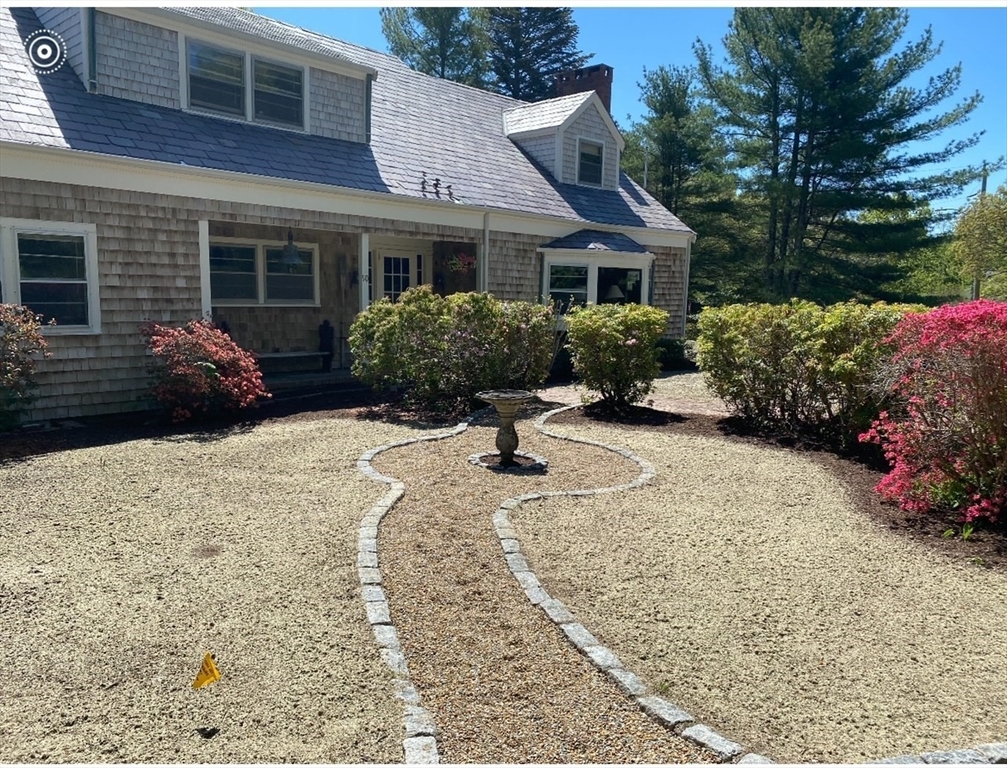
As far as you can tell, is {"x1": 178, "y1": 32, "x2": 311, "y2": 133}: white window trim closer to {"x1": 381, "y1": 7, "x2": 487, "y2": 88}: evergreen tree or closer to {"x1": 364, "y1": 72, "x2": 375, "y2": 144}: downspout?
{"x1": 364, "y1": 72, "x2": 375, "y2": 144}: downspout

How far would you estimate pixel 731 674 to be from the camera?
3.45 metres

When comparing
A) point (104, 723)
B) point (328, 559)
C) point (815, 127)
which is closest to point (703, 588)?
point (328, 559)

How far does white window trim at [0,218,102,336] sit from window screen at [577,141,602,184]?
12107 mm

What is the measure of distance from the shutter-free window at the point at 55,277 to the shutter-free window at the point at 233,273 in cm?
389

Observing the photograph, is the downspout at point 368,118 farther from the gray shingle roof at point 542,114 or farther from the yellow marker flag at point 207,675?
the yellow marker flag at point 207,675

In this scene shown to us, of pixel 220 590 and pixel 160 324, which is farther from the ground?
pixel 160 324

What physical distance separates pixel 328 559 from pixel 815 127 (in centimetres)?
2536

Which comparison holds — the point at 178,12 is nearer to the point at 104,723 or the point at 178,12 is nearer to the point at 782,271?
the point at 104,723

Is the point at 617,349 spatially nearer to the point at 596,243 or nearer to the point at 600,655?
the point at 596,243

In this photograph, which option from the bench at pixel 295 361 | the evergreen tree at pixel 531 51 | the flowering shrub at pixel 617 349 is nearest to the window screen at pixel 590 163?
the bench at pixel 295 361

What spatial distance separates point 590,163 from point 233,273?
9.67m

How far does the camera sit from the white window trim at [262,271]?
13.5 meters

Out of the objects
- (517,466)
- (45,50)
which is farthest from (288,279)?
(517,466)

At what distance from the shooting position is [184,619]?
383 cm
